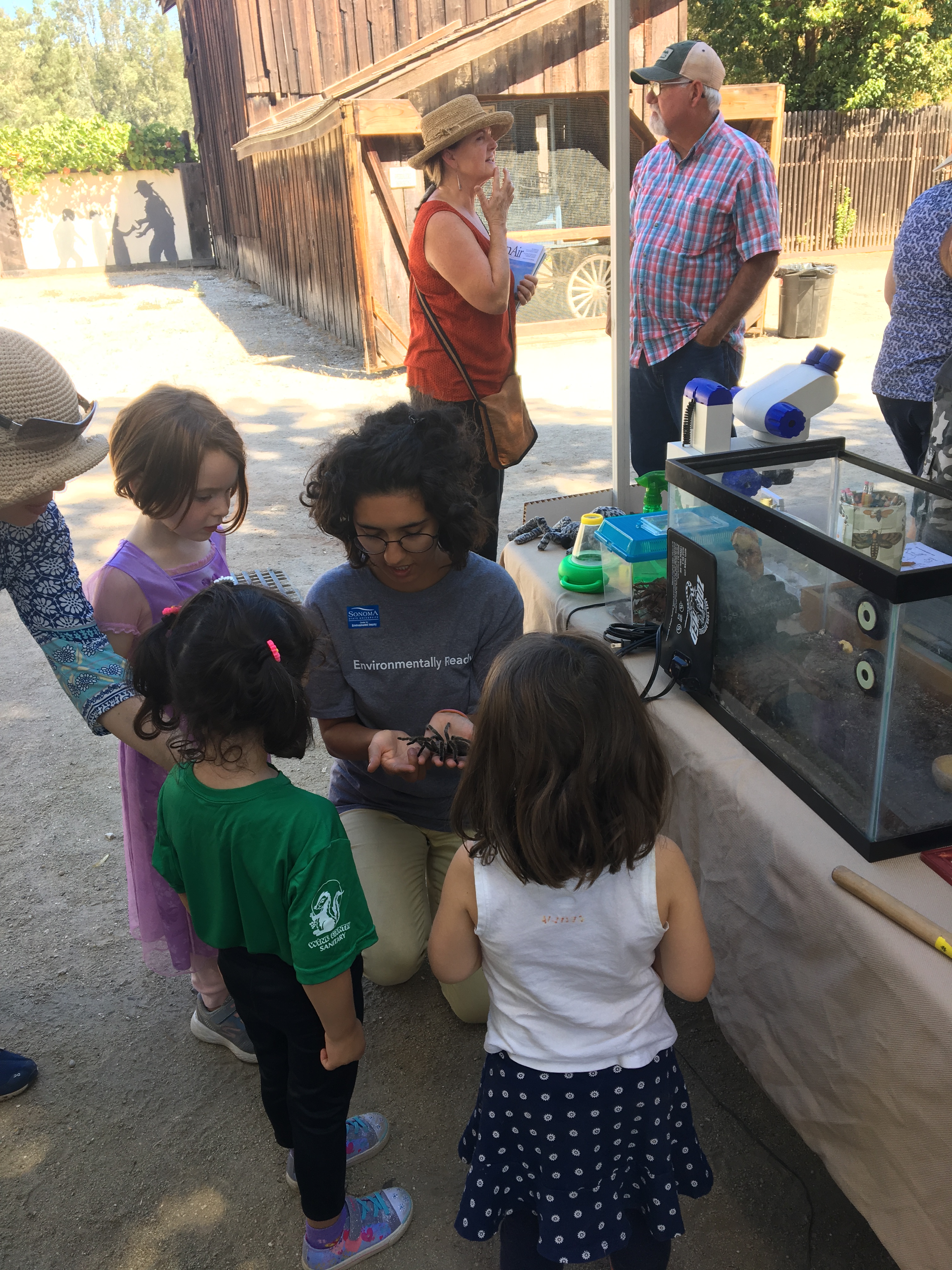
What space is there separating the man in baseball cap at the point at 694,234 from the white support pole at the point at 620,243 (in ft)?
1.48

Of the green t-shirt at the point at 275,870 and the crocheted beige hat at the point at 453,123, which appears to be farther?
the crocheted beige hat at the point at 453,123

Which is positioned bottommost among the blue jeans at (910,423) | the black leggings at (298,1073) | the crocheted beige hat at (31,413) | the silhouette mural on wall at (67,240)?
the black leggings at (298,1073)

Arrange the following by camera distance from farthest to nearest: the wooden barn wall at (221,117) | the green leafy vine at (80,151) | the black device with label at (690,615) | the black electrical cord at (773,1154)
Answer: the green leafy vine at (80,151), the wooden barn wall at (221,117), the black device with label at (690,615), the black electrical cord at (773,1154)

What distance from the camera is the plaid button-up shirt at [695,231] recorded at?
11.4 ft

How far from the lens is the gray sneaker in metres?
2.28

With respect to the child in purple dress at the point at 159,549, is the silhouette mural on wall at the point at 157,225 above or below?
above

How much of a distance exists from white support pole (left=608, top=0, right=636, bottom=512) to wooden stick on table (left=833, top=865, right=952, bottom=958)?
1.94 m

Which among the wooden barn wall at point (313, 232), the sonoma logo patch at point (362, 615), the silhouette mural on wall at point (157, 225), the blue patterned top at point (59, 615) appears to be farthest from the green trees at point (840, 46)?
the blue patterned top at point (59, 615)

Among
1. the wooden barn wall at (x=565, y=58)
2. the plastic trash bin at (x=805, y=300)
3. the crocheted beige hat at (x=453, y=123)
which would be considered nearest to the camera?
the crocheted beige hat at (x=453, y=123)

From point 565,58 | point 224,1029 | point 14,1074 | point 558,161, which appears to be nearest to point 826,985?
point 224,1029

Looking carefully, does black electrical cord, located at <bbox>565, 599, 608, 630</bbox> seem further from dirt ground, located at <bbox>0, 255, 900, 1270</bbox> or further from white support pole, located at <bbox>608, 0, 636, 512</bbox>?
dirt ground, located at <bbox>0, 255, 900, 1270</bbox>

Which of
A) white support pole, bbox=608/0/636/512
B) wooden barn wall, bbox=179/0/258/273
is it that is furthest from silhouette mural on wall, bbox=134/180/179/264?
white support pole, bbox=608/0/636/512

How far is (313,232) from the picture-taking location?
1227cm

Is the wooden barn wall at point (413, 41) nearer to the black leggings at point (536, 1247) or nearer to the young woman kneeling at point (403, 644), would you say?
the young woman kneeling at point (403, 644)
